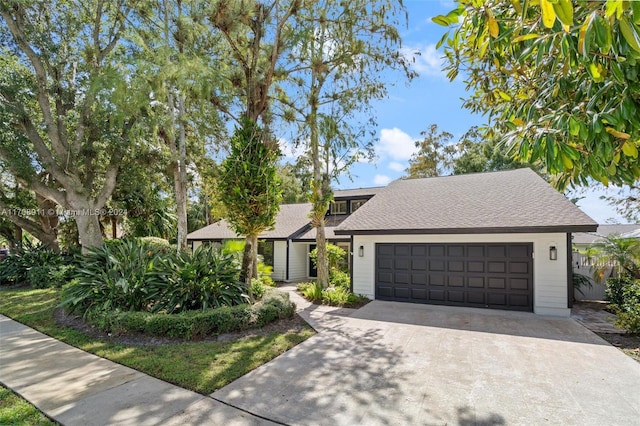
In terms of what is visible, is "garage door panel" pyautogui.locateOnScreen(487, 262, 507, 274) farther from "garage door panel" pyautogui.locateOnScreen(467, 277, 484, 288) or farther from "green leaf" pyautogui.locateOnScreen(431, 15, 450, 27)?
"green leaf" pyautogui.locateOnScreen(431, 15, 450, 27)

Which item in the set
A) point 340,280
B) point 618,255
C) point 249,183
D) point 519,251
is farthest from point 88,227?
point 618,255

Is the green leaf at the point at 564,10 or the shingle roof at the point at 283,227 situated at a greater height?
the green leaf at the point at 564,10

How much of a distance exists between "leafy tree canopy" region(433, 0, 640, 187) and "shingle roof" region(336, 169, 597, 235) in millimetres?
5998

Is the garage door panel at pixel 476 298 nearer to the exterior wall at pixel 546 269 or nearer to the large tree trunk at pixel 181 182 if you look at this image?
the exterior wall at pixel 546 269

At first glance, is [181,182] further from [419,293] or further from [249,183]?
[419,293]

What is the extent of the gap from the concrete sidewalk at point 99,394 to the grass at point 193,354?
0.19 meters

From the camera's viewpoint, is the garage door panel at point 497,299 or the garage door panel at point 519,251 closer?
the garage door panel at point 519,251

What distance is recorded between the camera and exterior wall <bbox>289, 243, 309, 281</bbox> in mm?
16234

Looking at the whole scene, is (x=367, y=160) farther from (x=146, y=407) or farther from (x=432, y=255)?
(x=146, y=407)

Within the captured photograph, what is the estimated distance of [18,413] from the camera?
11.6 ft

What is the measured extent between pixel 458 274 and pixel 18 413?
9696 mm

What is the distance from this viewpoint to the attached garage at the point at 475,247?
862 centimetres

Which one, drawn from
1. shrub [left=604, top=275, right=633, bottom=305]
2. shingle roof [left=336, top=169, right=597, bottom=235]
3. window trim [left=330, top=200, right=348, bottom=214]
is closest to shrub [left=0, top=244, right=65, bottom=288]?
shingle roof [left=336, top=169, right=597, bottom=235]

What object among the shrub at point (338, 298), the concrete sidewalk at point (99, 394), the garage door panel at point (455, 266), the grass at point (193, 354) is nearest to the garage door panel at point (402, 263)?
the garage door panel at point (455, 266)
